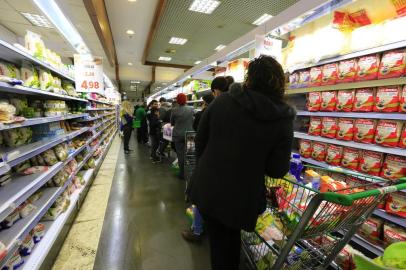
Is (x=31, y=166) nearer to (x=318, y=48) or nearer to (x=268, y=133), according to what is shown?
(x=268, y=133)

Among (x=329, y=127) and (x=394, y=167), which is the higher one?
(x=329, y=127)

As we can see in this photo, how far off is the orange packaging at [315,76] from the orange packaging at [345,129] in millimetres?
486

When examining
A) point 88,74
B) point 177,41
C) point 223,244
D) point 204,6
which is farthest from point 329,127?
point 177,41

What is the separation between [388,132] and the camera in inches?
72.6

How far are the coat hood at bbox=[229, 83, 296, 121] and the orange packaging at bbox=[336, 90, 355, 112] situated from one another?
140cm

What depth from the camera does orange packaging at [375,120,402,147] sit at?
1807mm

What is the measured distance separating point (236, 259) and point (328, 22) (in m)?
2.50

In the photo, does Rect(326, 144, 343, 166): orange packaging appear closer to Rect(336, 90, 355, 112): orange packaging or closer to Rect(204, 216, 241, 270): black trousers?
Rect(336, 90, 355, 112): orange packaging

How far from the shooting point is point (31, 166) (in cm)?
219

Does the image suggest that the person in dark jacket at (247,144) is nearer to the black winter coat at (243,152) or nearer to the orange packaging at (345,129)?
the black winter coat at (243,152)

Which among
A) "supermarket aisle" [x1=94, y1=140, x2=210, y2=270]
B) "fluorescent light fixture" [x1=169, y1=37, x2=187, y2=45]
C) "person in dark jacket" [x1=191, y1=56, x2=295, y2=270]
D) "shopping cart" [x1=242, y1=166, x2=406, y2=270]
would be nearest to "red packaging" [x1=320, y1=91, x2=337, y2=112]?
"shopping cart" [x1=242, y1=166, x2=406, y2=270]

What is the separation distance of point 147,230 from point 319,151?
2.26m

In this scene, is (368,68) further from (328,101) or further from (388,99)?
(328,101)

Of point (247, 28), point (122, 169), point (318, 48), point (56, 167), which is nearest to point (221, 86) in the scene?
point (318, 48)
